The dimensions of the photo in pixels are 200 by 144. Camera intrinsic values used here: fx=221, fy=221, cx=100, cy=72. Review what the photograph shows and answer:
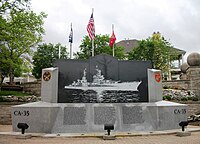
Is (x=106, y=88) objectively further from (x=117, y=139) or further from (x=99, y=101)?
(x=117, y=139)

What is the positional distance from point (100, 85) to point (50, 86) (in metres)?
2.52

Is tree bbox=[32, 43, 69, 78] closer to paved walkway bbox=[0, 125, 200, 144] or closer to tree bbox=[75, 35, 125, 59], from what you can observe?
tree bbox=[75, 35, 125, 59]

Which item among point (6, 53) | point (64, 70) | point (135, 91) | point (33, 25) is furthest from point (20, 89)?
point (135, 91)

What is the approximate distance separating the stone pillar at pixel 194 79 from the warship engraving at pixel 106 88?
11.5 m

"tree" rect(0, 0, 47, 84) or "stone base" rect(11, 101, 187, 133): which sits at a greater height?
"tree" rect(0, 0, 47, 84)

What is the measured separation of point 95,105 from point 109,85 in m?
1.32

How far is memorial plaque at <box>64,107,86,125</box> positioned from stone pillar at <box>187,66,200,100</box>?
1399cm

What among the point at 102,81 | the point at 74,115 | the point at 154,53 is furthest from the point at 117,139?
the point at 154,53

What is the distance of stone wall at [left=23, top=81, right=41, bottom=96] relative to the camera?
23163 mm

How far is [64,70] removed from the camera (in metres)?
11.3

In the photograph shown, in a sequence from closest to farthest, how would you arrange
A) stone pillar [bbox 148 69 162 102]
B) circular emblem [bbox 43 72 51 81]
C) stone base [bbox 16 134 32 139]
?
stone base [bbox 16 134 32 139], circular emblem [bbox 43 72 51 81], stone pillar [bbox 148 69 162 102]

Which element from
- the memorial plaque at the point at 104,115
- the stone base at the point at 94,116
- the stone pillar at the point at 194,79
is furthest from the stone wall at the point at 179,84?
the memorial plaque at the point at 104,115

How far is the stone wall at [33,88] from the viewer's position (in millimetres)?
23163

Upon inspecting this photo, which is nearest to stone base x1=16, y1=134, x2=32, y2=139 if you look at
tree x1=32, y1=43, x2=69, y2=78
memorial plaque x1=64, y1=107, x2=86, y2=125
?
memorial plaque x1=64, y1=107, x2=86, y2=125
